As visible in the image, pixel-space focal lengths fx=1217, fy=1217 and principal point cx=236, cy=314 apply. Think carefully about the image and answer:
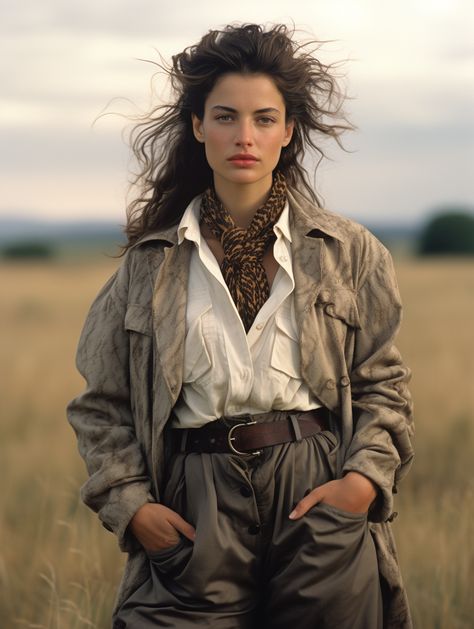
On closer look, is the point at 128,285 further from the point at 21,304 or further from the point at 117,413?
the point at 21,304

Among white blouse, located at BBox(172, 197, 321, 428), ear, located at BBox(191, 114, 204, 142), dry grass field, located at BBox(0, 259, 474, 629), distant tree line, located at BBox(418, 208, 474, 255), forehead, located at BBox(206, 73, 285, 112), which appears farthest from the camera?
distant tree line, located at BBox(418, 208, 474, 255)

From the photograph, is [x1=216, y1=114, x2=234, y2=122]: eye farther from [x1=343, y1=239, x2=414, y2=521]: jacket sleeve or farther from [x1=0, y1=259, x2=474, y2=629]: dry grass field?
[x1=0, y1=259, x2=474, y2=629]: dry grass field

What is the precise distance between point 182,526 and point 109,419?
386mm

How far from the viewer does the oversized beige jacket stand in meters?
3.20

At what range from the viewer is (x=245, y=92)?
3.22 metres

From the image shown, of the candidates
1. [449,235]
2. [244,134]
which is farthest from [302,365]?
[449,235]

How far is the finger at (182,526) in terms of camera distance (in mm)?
3154

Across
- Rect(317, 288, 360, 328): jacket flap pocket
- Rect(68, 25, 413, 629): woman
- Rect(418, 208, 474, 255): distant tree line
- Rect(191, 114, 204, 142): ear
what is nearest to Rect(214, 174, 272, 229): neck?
Rect(68, 25, 413, 629): woman

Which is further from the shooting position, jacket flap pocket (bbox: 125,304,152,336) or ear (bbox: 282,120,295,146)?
ear (bbox: 282,120,295,146)

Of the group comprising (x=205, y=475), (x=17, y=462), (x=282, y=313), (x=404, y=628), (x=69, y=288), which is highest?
(x=282, y=313)

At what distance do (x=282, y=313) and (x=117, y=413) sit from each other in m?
0.55

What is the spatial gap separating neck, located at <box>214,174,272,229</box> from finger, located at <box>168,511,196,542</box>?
80 cm

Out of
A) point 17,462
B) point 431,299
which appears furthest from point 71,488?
point 431,299

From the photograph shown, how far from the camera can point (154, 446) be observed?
3.22m
